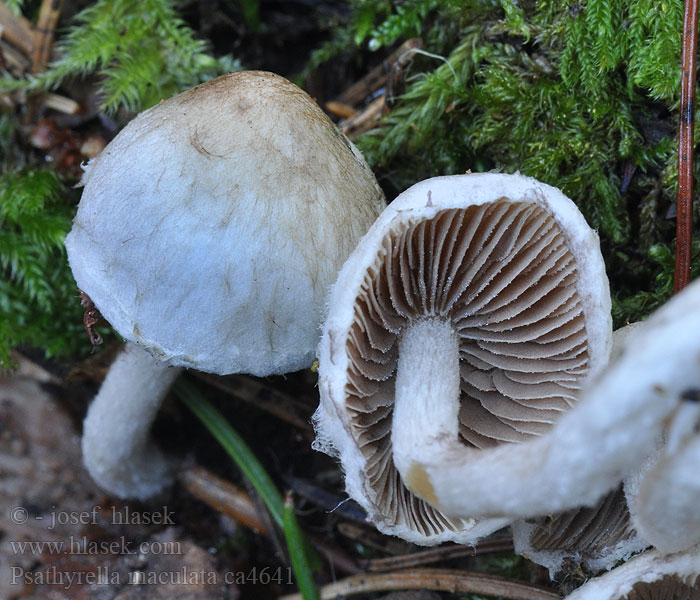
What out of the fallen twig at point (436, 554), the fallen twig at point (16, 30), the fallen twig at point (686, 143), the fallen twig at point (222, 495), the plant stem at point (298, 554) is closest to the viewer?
the fallen twig at point (686, 143)

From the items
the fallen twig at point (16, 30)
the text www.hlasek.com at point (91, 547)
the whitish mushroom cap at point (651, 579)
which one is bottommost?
the text www.hlasek.com at point (91, 547)

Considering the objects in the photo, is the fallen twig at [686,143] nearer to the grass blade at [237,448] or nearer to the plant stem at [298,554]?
the plant stem at [298,554]

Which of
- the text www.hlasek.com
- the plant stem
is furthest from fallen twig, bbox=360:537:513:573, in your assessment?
the text www.hlasek.com

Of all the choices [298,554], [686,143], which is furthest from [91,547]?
[686,143]

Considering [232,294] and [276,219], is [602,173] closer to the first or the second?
[276,219]

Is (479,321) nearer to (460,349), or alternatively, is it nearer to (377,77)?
(460,349)

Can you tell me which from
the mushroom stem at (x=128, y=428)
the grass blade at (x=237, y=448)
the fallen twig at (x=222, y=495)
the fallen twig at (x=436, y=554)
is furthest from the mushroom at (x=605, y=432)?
the fallen twig at (x=222, y=495)
